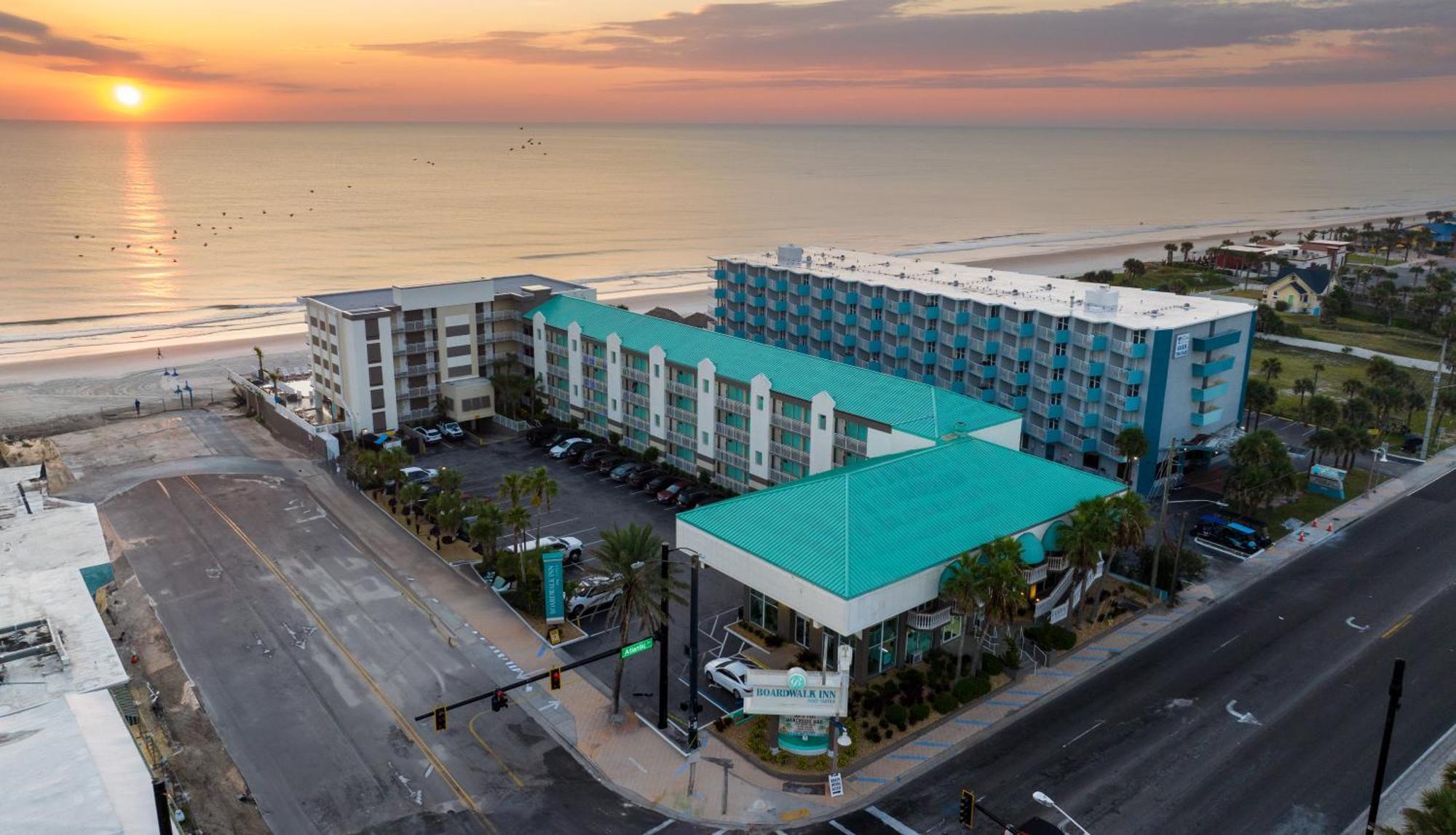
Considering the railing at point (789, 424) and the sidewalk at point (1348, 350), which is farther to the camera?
the sidewalk at point (1348, 350)

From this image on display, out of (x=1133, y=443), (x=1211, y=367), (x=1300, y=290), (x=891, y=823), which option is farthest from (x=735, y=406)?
(x=1300, y=290)

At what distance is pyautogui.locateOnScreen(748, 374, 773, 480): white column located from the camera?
6500 cm

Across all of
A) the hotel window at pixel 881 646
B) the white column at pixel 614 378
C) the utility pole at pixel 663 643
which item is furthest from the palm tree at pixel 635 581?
the white column at pixel 614 378

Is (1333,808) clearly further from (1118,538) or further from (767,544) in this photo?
(767,544)

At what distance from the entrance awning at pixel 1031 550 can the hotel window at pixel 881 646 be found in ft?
22.9

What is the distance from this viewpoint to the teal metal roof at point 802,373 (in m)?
57.9

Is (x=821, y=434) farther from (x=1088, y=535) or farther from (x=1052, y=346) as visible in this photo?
(x=1052, y=346)

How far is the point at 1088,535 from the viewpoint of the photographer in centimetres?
4603

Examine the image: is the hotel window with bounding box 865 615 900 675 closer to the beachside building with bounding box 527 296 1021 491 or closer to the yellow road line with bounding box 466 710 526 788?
the beachside building with bounding box 527 296 1021 491

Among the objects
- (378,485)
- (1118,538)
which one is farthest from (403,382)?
(1118,538)

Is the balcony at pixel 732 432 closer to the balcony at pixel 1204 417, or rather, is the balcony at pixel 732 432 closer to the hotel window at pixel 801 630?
the hotel window at pixel 801 630

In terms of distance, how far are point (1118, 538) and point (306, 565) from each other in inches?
1819

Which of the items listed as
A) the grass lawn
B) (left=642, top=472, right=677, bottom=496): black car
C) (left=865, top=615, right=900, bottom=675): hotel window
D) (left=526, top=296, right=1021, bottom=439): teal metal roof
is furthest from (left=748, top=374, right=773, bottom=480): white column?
the grass lawn

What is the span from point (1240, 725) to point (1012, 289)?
49513 mm
